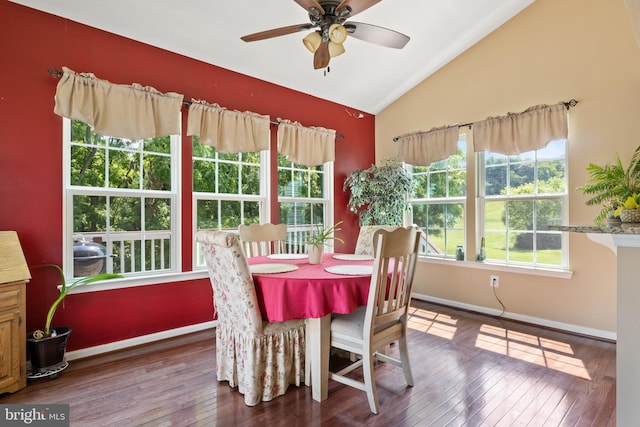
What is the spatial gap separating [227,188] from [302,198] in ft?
3.29

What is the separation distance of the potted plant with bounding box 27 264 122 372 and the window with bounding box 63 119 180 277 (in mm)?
295

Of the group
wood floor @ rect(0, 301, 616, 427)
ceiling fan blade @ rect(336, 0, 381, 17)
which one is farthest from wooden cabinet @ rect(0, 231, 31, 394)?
ceiling fan blade @ rect(336, 0, 381, 17)

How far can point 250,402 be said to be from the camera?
1.99 metres

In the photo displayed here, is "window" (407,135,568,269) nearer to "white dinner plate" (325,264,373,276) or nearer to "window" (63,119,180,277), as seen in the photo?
"white dinner plate" (325,264,373,276)

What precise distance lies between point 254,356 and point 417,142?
335 cm

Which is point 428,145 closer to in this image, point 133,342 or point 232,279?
point 232,279

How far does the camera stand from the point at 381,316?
196 centimetres

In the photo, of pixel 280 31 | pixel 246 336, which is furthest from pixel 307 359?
pixel 280 31

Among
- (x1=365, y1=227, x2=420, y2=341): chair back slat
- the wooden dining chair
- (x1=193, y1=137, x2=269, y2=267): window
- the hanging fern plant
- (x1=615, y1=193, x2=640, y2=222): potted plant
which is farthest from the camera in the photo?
the hanging fern plant

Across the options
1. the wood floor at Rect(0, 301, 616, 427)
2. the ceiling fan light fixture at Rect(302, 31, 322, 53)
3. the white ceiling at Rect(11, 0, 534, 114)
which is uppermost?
the white ceiling at Rect(11, 0, 534, 114)

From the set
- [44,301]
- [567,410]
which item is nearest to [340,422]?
[567,410]

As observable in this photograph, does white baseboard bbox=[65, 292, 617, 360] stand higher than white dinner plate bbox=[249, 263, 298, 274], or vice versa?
white dinner plate bbox=[249, 263, 298, 274]

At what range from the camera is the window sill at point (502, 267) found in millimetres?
3238

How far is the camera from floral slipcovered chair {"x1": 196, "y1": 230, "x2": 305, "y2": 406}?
193 cm
